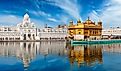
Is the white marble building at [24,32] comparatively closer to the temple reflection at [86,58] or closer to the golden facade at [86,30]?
the golden facade at [86,30]

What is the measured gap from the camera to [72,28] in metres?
51.6

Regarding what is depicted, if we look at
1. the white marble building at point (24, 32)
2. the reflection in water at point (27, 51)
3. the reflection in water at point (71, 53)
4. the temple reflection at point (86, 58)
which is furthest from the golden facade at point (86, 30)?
the temple reflection at point (86, 58)

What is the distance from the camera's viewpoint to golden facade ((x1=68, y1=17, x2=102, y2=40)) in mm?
48416

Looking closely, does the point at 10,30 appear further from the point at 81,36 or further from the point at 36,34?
the point at 81,36

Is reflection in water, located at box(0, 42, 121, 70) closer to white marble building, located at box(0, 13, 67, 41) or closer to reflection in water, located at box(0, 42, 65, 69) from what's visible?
reflection in water, located at box(0, 42, 65, 69)

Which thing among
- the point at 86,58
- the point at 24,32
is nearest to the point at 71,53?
the point at 86,58

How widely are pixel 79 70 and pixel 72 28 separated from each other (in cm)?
3846

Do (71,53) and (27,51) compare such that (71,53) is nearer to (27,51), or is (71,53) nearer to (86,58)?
(86,58)

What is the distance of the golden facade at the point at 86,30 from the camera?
48416mm

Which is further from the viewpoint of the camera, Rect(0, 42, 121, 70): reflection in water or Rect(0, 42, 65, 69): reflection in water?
Rect(0, 42, 65, 69): reflection in water

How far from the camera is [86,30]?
48812mm

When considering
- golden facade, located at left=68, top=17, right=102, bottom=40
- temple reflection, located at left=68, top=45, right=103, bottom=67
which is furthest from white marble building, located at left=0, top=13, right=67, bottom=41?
temple reflection, located at left=68, top=45, right=103, bottom=67

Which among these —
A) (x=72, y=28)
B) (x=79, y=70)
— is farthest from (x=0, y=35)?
(x=79, y=70)

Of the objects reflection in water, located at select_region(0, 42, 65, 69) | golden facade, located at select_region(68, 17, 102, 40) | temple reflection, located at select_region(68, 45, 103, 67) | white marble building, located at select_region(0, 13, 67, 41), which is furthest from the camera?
white marble building, located at select_region(0, 13, 67, 41)
